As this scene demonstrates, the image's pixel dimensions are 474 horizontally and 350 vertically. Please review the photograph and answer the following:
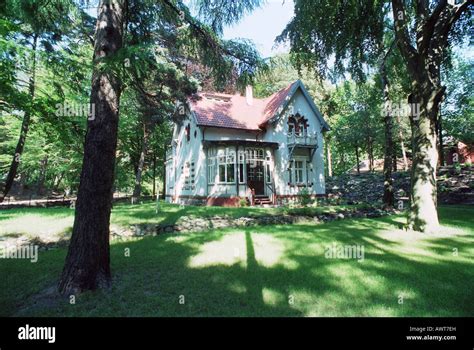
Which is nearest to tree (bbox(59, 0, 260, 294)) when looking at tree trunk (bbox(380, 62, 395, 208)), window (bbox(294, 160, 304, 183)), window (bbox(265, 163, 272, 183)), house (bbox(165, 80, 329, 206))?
house (bbox(165, 80, 329, 206))

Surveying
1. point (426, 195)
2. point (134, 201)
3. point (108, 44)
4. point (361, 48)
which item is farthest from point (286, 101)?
point (108, 44)

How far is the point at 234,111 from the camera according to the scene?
21875 millimetres

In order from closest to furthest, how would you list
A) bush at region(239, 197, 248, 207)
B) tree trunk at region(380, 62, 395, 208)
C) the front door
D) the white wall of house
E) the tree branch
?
the tree branch, tree trunk at region(380, 62, 395, 208), bush at region(239, 197, 248, 207), the white wall of house, the front door

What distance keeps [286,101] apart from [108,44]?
1707 centimetres

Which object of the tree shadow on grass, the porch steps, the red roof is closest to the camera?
the tree shadow on grass

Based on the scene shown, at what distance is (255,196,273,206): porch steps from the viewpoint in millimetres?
18656

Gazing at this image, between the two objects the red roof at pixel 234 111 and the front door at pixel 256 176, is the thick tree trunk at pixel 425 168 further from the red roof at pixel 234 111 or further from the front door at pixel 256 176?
the red roof at pixel 234 111

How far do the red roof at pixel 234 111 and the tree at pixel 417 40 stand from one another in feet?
30.7

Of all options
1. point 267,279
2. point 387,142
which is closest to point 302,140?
point 387,142

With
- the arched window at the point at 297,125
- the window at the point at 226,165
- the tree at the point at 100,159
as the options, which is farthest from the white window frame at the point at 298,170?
the tree at the point at 100,159

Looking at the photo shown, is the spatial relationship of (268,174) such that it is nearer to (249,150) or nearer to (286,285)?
(249,150)

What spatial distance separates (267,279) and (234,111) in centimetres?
1805

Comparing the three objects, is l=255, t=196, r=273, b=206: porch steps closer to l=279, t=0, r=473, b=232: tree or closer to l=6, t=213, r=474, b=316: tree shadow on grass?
l=279, t=0, r=473, b=232: tree

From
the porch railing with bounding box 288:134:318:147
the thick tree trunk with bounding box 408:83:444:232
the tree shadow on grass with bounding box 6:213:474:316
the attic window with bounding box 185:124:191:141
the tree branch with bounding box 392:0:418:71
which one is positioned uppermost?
the tree branch with bounding box 392:0:418:71
